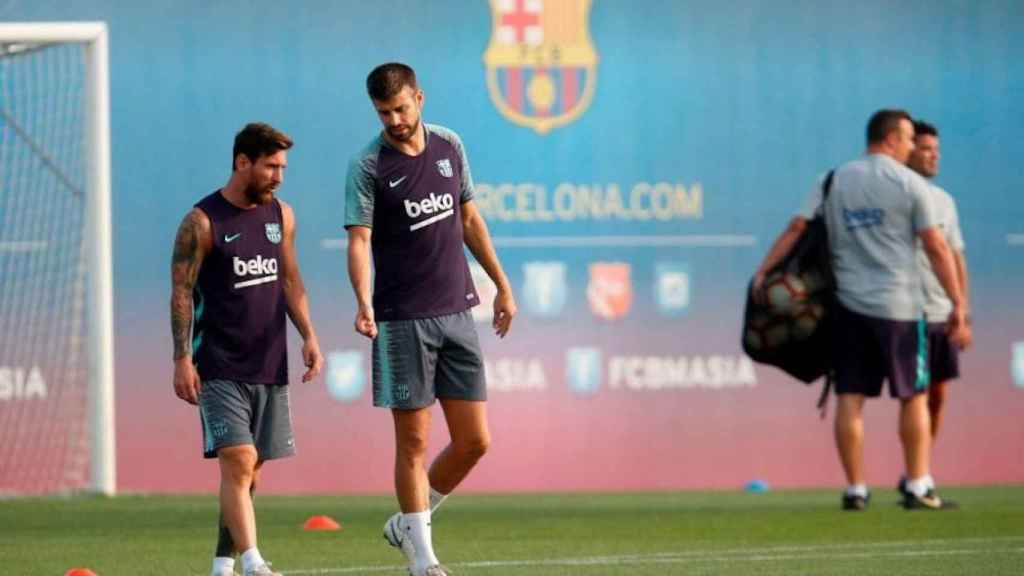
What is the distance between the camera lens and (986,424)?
48.9 ft

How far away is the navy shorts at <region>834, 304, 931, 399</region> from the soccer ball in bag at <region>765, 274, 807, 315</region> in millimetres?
247

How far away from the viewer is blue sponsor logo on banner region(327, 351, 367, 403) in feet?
46.1

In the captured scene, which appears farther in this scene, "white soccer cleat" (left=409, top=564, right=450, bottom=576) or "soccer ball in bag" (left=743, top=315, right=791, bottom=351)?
"soccer ball in bag" (left=743, top=315, right=791, bottom=351)

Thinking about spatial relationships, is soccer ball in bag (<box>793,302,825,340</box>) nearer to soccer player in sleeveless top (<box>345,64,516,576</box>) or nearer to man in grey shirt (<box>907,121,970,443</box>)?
man in grey shirt (<box>907,121,970,443</box>)

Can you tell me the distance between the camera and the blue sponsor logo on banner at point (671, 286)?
14.5 metres

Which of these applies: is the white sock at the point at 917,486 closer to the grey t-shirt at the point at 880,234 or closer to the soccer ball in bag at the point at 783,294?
the grey t-shirt at the point at 880,234

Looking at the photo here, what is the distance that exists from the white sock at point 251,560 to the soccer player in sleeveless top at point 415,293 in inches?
24.3

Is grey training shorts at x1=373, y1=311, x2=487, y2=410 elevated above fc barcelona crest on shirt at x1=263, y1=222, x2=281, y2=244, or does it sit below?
below

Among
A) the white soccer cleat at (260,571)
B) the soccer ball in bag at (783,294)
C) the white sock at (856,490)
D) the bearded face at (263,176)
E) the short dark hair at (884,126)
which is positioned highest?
the bearded face at (263,176)

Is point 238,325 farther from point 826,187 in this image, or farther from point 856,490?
point 856,490

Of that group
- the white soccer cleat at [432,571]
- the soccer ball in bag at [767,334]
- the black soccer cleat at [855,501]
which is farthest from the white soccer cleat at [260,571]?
the black soccer cleat at [855,501]

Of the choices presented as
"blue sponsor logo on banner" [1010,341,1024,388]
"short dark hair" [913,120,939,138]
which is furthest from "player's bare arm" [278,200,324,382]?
"blue sponsor logo on banner" [1010,341,1024,388]

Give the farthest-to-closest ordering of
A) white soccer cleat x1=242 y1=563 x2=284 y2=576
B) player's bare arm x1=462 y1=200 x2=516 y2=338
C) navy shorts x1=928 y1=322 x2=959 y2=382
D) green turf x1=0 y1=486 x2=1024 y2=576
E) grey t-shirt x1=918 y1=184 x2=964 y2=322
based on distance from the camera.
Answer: navy shorts x1=928 y1=322 x2=959 y2=382 → grey t-shirt x1=918 y1=184 x2=964 y2=322 → green turf x1=0 y1=486 x2=1024 y2=576 → player's bare arm x1=462 y1=200 x2=516 y2=338 → white soccer cleat x1=242 y1=563 x2=284 y2=576

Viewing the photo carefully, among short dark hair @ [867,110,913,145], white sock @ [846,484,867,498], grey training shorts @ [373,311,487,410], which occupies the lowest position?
white sock @ [846,484,867,498]
